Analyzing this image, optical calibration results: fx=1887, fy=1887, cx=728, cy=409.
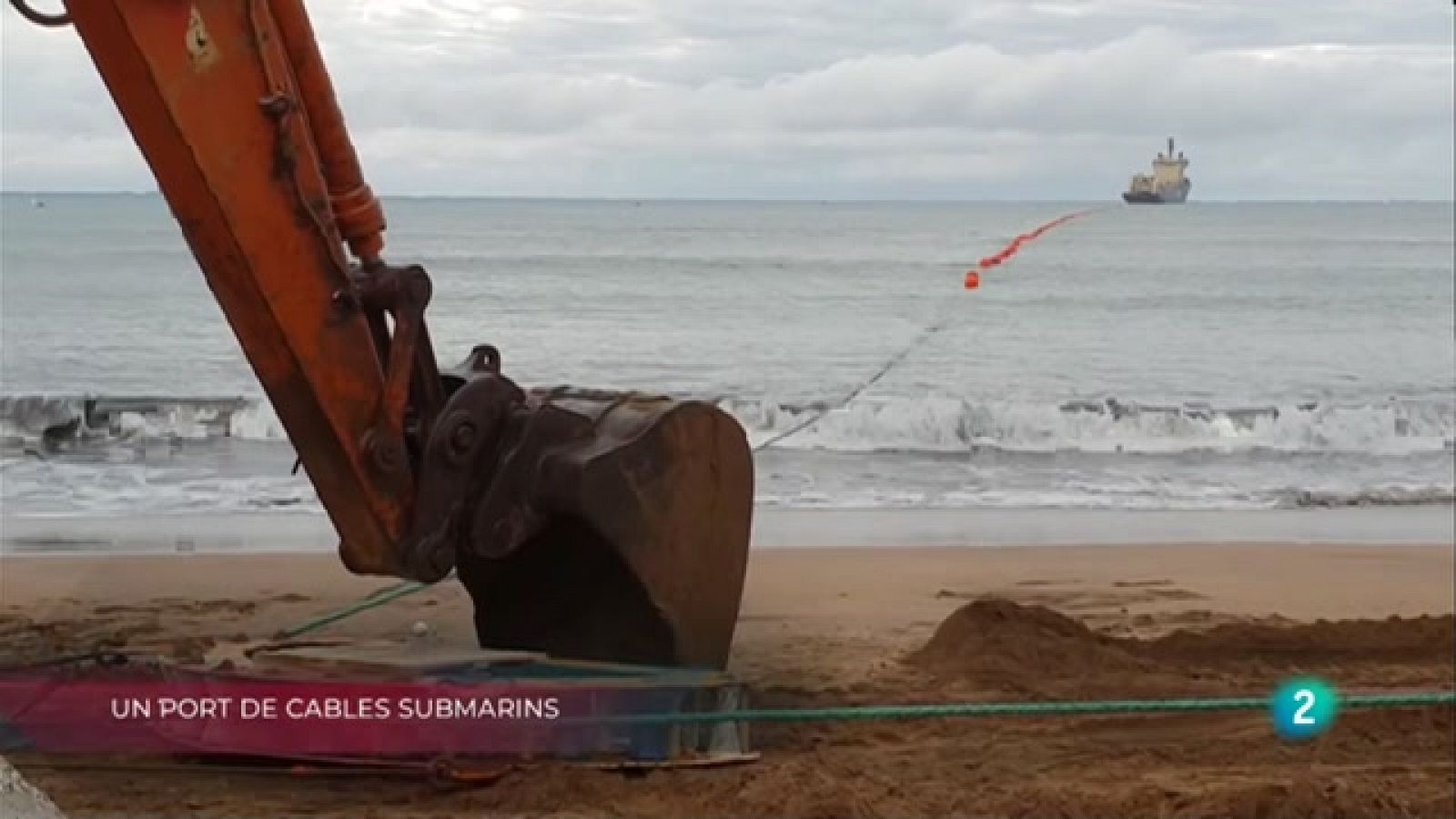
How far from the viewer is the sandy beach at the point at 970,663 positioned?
15.8ft

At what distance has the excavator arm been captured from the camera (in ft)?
13.1

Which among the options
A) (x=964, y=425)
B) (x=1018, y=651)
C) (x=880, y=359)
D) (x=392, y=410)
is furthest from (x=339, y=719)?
(x=880, y=359)

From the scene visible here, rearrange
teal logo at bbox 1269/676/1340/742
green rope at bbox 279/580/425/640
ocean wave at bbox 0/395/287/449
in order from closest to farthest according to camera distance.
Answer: teal logo at bbox 1269/676/1340/742 < green rope at bbox 279/580/425/640 < ocean wave at bbox 0/395/287/449

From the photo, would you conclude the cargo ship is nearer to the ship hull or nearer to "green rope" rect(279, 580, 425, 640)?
the ship hull

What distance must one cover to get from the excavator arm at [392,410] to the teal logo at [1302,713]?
5.64 ft

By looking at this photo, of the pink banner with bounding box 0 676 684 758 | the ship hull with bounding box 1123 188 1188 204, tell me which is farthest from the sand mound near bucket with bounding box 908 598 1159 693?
the ship hull with bounding box 1123 188 1188 204

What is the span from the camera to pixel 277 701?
4957 millimetres

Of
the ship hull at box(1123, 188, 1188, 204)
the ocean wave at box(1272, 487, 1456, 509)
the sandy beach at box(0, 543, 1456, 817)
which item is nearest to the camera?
the sandy beach at box(0, 543, 1456, 817)

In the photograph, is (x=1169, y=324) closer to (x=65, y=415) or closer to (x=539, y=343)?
(x=539, y=343)

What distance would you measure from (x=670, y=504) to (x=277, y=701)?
1154 mm

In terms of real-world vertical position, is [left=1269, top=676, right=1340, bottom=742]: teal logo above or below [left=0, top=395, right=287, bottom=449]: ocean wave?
below

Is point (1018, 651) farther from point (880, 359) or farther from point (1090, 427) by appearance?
point (880, 359)

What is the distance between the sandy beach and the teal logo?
2.5 inches

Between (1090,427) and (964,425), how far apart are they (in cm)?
128
